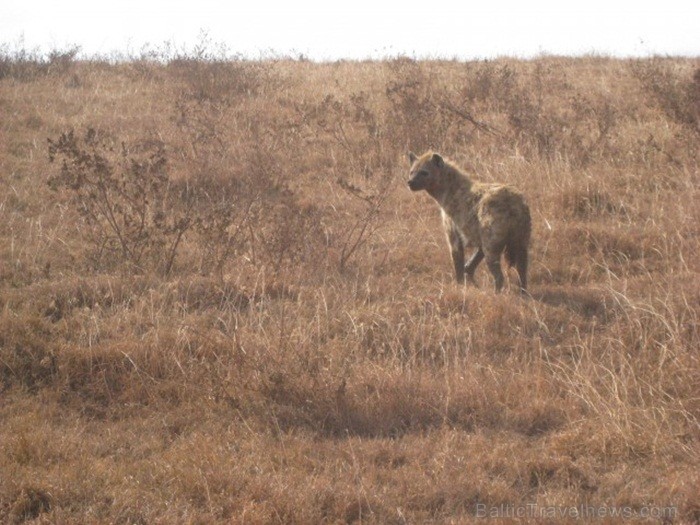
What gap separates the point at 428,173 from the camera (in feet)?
29.9

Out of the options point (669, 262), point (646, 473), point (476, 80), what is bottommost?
point (646, 473)

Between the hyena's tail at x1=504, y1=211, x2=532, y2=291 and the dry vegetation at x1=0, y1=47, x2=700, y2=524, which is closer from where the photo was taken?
the dry vegetation at x1=0, y1=47, x2=700, y2=524

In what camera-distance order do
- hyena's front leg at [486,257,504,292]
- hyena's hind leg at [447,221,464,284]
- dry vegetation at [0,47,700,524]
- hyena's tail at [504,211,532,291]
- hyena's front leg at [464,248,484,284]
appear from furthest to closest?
1. hyena's hind leg at [447,221,464,284]
2. hyena's front leg at [464,248,484,284]
3. hyena's front leg at [486,257,504,292]
4. hyena's tail at [504,211,532,291]
5. dry vegetation at [0,47,700,524]

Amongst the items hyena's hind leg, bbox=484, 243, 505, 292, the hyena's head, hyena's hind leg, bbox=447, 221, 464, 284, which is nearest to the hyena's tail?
hyena's hind leg, bbox=484, 243, 505, 292

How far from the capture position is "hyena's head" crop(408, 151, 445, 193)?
357 inches

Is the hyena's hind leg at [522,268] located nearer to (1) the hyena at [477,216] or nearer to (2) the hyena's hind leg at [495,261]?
(1) the hyena at [477,216]

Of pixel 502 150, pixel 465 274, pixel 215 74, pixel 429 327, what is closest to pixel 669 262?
pixel 465 274

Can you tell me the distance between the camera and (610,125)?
40.6 feet

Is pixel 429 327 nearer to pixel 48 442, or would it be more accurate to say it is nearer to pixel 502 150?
pixel 48 442

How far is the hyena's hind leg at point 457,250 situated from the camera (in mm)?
8586

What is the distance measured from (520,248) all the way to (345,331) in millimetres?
2023

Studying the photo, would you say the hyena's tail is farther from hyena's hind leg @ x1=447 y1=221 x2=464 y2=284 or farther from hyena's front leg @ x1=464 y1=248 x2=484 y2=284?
hyena's hind leg @ x1=447 y1=221 x2=464 y2=284

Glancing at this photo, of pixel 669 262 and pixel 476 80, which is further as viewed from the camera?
pixel 476 80

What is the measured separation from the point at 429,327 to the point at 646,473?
2.34 m
